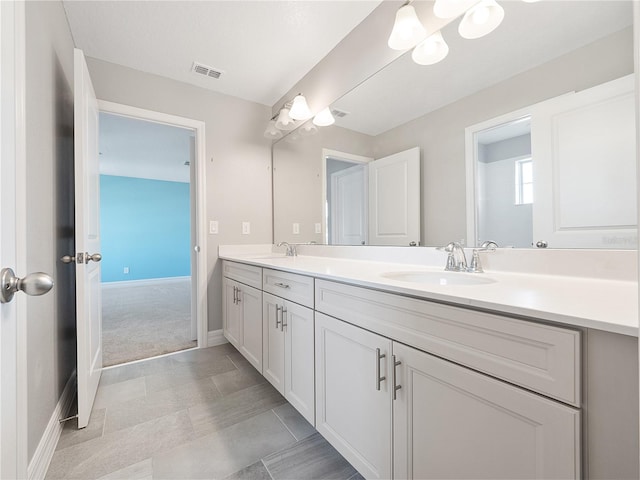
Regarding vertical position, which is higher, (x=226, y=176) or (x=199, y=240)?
(x=226, y=176)

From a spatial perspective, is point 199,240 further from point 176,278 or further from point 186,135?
point 176,278

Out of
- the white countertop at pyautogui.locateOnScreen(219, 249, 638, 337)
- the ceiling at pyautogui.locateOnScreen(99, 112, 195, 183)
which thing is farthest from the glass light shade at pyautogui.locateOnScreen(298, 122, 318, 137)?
the white countertop at pyautogui.locateOnScreen(219, 249, 638, 337)

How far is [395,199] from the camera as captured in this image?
165cm

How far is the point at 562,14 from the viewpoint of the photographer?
995 mm

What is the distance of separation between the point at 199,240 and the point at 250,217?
51cm

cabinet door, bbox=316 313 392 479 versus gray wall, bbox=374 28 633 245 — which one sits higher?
gray wall, bbox=374 28 633 245

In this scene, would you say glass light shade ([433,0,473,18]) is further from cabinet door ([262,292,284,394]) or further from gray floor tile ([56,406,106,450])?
gray floor tile ([56,406,106,450])

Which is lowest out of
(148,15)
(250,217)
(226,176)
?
(250,217)

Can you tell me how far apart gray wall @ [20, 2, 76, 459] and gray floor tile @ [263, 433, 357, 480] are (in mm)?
913

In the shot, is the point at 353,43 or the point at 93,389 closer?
the point at 93,389

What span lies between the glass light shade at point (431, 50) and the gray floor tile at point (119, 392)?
97.4 inches

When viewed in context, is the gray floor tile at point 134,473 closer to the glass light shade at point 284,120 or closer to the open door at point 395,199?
the open door at point 395,199

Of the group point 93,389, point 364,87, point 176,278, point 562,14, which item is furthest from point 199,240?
point 176,278

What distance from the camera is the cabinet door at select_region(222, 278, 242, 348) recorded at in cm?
210
